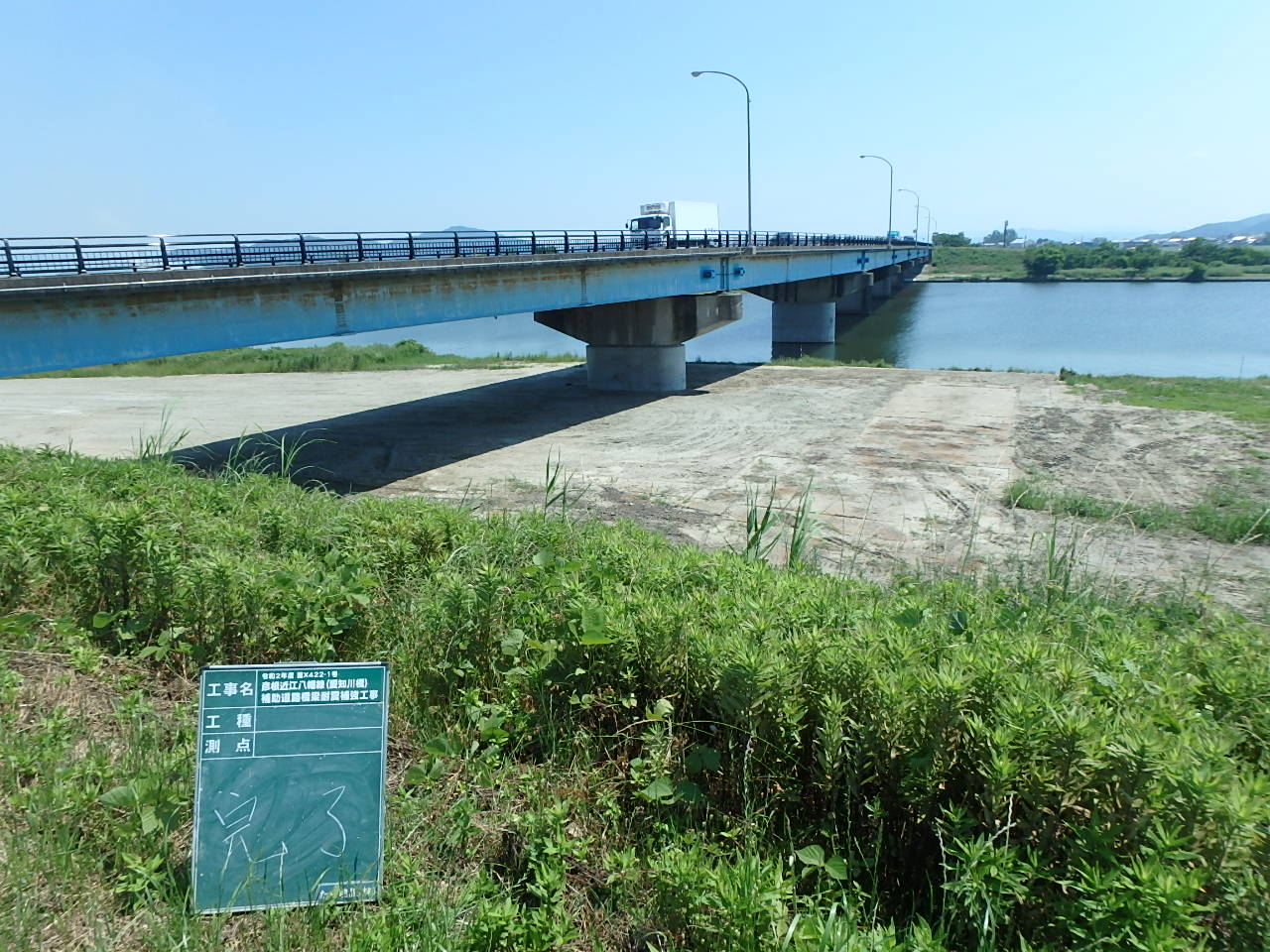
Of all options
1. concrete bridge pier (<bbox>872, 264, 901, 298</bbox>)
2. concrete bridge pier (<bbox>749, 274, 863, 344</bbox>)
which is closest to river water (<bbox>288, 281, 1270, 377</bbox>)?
concrete bridge pier (<bbox>749, 274, 863, 344</bbox>)

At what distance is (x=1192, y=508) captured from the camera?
1452 centimetres

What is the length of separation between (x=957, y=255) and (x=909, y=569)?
173 metres

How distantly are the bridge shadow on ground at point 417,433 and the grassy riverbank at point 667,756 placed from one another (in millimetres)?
8477

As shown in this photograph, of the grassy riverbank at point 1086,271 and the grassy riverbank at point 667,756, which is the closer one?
the grassy riverbank at point 667,756

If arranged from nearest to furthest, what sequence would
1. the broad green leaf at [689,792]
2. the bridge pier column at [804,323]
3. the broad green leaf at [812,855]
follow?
1. the broad green leaf at [812,855]
2. the broad green leaf at [689,792]
3. the bridge pier column at [804,323]

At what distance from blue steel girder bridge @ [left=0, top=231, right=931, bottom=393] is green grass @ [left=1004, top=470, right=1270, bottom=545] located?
1312cm

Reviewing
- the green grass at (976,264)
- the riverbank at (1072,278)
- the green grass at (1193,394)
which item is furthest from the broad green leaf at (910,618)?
the green grass at (976,264)

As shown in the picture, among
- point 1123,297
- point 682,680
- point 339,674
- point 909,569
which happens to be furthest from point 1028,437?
point 1123,297

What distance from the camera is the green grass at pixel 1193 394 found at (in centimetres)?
2359

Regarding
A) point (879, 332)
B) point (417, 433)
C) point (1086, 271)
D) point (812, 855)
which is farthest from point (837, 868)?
point (1086, 271)

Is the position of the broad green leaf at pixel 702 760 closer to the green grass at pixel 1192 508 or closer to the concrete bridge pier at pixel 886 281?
the green grass at pixel 1192 508

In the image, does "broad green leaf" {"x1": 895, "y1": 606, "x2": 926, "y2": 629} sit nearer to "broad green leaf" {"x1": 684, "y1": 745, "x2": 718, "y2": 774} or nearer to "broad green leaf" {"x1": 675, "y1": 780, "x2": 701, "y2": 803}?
"broad green leaf" {"x1": 684, "y1": 745, "x2": 718, "y2": 774}

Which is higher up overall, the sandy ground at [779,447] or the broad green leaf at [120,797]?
the broad green leaf at [120,797]

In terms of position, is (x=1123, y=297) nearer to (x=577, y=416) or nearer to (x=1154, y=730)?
(x=577, y=416)
